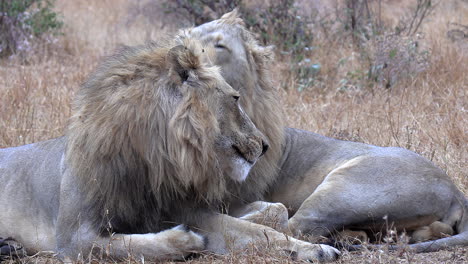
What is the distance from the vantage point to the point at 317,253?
308 centimetres

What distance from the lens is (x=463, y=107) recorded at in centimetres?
563

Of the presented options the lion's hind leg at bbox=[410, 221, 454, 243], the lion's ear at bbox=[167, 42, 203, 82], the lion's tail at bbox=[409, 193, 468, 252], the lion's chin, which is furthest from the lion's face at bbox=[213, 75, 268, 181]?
the lion's hind leg at bbox=[410, 221, 454, 243]

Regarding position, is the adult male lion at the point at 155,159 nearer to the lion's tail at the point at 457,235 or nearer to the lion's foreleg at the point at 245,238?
the lion's foreleg at the point at 245,238

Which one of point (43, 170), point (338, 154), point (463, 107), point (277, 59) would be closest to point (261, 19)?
point (277, 59)

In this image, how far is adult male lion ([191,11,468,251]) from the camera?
3.48m

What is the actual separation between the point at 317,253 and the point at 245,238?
13.5 inches

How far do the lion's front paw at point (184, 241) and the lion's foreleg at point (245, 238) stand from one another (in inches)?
4.0

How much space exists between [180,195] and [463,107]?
3.19m

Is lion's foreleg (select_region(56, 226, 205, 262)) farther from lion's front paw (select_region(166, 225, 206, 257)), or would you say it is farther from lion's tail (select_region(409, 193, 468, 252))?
lion's tail (select_region(409, 193, 468, 252))

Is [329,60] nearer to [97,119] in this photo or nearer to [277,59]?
[277,59]

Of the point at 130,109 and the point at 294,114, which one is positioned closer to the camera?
the point at 130,109

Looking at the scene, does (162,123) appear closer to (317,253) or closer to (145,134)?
(145,134)

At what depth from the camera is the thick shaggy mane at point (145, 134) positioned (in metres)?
2.99

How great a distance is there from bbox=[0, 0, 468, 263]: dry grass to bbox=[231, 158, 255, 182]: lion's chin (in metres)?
0.35
